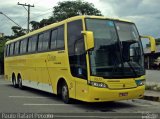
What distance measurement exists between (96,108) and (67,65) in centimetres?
205

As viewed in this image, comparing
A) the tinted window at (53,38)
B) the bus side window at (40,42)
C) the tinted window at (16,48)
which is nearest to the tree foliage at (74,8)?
the tinted window at (16,48)

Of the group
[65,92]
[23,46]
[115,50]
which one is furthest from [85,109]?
[23,46]

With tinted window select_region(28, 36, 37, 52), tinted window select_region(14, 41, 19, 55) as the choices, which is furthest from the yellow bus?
tinted window select_region(14, 41, 19, 55)

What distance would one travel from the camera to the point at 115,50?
518 inches

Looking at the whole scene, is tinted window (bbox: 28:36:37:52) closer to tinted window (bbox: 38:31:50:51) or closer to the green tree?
tinted window (bbox: 38:31:50:51)

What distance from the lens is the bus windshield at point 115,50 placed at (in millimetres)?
12859

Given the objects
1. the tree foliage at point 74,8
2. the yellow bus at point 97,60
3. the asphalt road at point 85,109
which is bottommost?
the asphalt road at point 85,109

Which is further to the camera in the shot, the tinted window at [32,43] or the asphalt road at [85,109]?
the tinted window at [32,43]

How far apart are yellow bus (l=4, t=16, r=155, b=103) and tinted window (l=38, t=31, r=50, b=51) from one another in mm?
710

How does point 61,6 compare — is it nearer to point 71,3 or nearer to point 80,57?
point 71,3

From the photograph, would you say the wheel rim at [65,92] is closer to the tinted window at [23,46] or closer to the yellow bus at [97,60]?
the yellow bus at [97,60]

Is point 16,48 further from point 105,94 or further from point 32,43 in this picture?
point 105,94

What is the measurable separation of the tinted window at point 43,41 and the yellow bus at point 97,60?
2.33 ft

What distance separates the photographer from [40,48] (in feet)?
59.0
